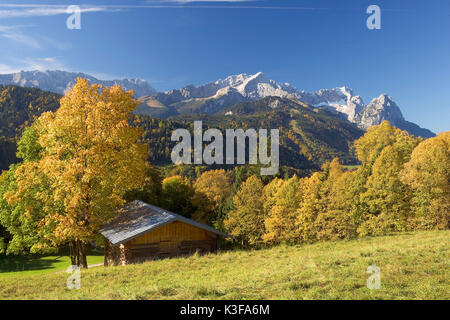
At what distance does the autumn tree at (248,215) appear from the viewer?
5559 cm

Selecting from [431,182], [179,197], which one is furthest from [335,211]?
[179,197]

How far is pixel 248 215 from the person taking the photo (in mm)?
55656

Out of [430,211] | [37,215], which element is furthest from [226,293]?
[430,211]

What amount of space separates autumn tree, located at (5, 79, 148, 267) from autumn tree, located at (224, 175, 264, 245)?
35181 mm

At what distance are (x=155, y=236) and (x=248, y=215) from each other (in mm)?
31964

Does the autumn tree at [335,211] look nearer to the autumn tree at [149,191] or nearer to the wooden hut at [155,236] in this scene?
the wooden hut at [155,236]

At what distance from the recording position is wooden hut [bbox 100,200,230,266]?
24344 millimetres

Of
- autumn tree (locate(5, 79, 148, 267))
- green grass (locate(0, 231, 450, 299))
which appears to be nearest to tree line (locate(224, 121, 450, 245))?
green grass (locate(0, 231, 450, 299))

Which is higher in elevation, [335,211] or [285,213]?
[335,211]

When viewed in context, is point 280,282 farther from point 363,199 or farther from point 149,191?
point 149,191

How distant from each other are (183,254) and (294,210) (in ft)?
91.9

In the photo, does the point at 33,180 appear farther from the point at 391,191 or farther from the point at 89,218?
the point at 391,191

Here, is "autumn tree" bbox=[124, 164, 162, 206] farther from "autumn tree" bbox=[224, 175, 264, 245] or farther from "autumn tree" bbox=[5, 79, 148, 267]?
"autumn tree" bbox=[5, 79, 148, 267]

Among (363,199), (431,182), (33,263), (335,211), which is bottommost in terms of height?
(33,263)
